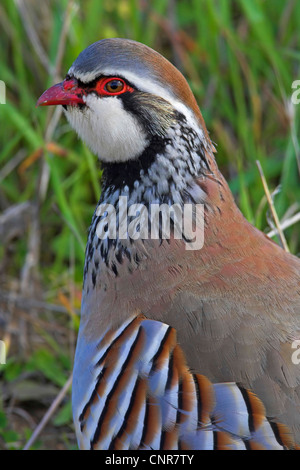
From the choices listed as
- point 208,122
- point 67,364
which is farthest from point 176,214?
point 208,122

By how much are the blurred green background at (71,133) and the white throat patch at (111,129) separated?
0.79 metres

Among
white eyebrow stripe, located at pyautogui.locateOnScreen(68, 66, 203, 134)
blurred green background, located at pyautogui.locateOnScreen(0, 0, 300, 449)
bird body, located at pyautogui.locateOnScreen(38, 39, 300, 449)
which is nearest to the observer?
bird body, located at pyautogui.locateOnScreen(38, 39, 300, 449)

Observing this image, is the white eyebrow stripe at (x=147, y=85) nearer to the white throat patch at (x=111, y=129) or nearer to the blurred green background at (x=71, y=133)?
the white throat patch at (x=111, y=129)

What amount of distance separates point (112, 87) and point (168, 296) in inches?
29.5

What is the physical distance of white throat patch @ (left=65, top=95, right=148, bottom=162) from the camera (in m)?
2.65

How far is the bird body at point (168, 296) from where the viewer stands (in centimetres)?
237

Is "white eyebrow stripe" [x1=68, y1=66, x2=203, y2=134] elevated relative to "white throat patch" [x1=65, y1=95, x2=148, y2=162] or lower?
elevated

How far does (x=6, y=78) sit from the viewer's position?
15.7 ft

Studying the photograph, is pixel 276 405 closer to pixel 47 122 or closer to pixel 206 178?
pixel 206 178

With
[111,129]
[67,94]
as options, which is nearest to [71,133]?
[67,94]

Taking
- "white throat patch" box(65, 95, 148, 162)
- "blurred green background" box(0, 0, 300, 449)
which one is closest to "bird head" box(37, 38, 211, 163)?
"white throat patch" box(65, 95, 148, 162)

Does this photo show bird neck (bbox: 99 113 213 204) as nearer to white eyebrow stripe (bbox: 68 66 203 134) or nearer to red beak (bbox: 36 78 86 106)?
white eyebrow stripe (bbox: 68 66 203 134)

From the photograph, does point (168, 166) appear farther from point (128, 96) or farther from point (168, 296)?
point (168, 296)

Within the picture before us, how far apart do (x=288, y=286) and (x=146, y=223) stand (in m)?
0.55
